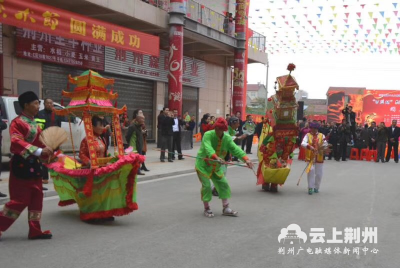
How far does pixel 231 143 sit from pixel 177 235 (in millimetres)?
1957

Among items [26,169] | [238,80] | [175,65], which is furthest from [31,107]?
[238,80]

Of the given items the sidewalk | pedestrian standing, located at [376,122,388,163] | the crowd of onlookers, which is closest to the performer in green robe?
the sidewalk

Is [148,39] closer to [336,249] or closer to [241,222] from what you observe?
[241,222]

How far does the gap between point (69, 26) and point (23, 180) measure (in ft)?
32.1

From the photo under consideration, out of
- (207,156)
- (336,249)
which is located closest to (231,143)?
(207,156)

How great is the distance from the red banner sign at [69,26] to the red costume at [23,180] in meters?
7.95

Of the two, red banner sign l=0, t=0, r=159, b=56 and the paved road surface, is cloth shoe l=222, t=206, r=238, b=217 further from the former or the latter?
red banner sign l=0, t=0, r=159, b=56

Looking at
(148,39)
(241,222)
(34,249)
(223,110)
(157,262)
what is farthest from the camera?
(223,110)

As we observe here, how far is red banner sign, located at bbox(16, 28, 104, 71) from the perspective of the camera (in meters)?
14.5

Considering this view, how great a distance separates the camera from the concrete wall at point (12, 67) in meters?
14.1

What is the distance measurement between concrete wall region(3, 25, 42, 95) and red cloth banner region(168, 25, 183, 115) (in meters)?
5.92

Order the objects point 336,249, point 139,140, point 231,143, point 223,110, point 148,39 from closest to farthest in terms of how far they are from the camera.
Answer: point 336,249 < point 231,143 < point 139,140 < point 148,39 < point 223,110

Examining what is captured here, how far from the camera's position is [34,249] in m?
4.96

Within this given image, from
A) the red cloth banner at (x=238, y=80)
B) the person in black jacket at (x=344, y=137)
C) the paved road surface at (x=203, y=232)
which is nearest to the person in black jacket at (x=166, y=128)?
the paved road surface at (x=203, y=232)
